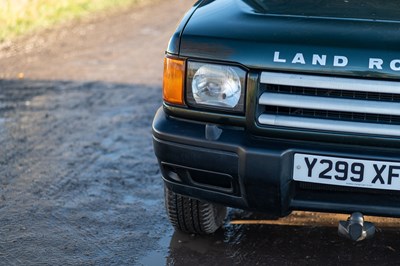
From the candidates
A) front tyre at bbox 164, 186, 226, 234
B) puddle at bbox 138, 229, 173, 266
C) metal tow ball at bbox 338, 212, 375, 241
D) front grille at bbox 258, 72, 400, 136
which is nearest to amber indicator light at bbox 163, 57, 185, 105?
front grille at bbox 258, 72, 400, 136

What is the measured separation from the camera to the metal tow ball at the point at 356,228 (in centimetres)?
356

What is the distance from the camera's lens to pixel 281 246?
4.19 metres

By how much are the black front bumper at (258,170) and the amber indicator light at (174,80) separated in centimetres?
13

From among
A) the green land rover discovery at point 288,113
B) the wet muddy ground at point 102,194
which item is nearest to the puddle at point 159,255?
the wet muddy ground at point 102,194

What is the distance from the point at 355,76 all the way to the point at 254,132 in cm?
52

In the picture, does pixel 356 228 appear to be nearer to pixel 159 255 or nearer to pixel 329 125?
pixel 329 125

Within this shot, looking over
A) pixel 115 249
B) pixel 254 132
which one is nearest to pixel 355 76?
pixel 254 132

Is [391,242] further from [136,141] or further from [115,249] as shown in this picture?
[136,141]

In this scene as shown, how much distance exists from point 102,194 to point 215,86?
1.54 metres

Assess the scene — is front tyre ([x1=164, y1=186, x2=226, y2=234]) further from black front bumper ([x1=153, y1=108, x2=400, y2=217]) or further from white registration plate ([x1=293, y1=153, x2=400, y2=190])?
white registration plate ([x1=293, y1=153, x2=400, y2=190])

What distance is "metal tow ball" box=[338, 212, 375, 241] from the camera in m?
3.56

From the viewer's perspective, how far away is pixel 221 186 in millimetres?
3715

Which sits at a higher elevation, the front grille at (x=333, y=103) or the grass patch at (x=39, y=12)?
the front grille at (x=333, y=103)

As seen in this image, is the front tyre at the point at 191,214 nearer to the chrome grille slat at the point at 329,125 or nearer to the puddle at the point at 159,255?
the puddle at the point at 159,255
